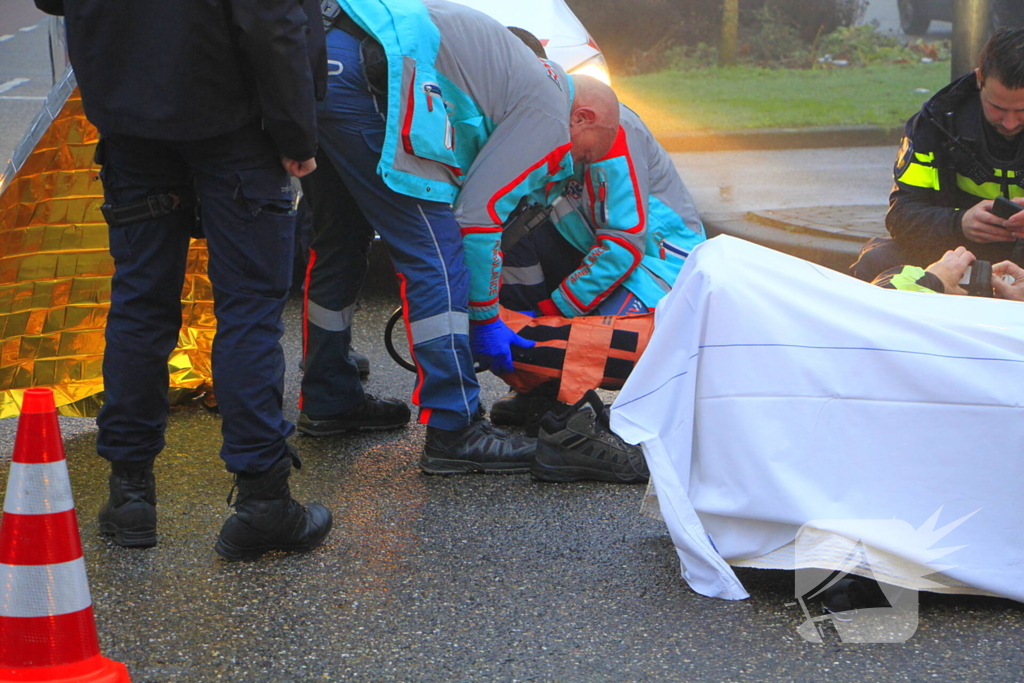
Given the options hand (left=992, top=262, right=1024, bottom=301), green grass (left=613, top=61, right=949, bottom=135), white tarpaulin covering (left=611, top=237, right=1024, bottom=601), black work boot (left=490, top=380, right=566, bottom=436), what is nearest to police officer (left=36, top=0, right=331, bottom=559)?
white tarpaulin covering (left=611, top=237, right=1024, bottom=601)

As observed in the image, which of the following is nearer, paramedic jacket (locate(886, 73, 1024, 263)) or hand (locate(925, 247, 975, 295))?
hand (locate(925, 247, 975, 295))

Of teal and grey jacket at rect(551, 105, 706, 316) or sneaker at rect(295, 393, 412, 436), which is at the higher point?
teal and grey jacket at rect(551, 105, 706, 316)

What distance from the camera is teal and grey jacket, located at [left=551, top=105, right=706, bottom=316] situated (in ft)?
11.6

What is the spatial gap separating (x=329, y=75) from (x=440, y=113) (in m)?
0.29

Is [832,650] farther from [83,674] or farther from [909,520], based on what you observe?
[83,674]

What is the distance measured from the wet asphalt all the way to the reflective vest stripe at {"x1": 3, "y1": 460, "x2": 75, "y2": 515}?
41cm

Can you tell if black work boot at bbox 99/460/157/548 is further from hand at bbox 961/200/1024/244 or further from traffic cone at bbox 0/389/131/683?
hand at bbox 961/200/1024/244

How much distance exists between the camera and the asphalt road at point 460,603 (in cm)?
223

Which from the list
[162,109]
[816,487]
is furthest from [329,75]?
[816,487]

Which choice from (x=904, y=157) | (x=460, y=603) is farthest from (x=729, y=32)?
(x=460, y=603)

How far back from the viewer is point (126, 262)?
262 centimetres

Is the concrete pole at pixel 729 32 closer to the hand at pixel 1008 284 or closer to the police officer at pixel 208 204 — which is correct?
the hand at pixel 1008 284

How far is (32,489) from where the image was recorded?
1976 millimetres

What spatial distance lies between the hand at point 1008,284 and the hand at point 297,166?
1.84 m
